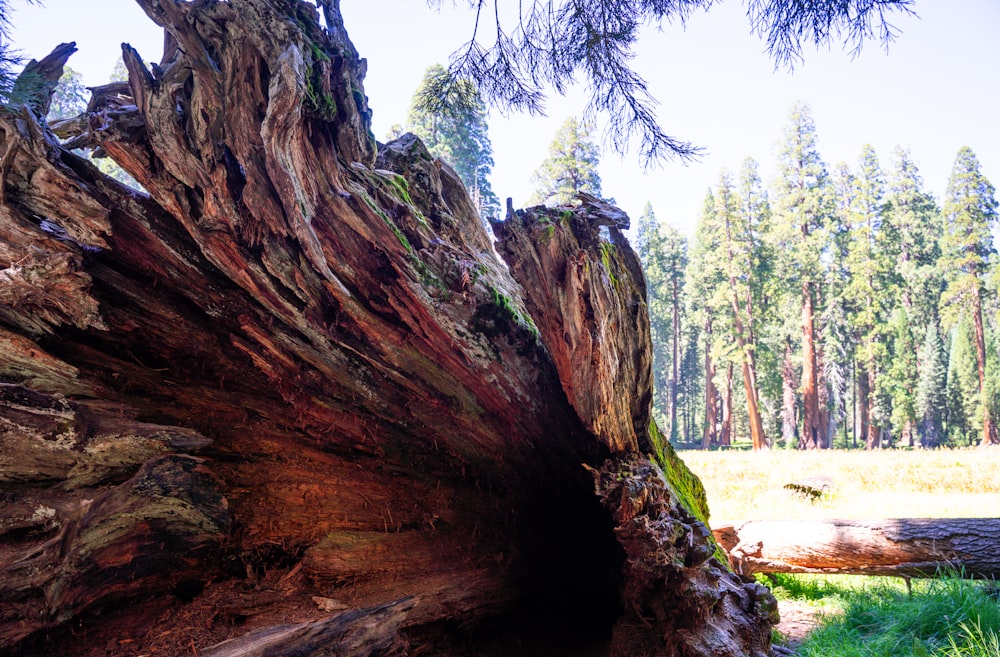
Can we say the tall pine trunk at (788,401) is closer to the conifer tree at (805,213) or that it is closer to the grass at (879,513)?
the conifer tree at (805,213)

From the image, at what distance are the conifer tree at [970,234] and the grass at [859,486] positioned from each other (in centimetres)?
1683

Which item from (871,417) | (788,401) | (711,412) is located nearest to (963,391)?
(871,417)

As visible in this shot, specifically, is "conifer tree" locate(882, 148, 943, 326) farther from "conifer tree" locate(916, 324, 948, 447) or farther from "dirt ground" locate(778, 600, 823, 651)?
"dirt ground" locate(778, 600, 823, 651)

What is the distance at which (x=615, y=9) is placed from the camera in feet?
13.9

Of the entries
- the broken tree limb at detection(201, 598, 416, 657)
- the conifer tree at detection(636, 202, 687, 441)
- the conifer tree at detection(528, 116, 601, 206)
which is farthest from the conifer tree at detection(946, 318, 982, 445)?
the broken tree limb at detection(201, 598, 416, 657)

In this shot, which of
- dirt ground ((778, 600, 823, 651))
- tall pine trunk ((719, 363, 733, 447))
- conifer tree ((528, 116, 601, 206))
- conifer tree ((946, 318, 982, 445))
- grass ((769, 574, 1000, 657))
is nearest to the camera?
grass ((769, 574, 1000, 657))

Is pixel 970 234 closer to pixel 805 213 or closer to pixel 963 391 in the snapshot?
pixel 805 213

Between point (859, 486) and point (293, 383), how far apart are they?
14.9 meters

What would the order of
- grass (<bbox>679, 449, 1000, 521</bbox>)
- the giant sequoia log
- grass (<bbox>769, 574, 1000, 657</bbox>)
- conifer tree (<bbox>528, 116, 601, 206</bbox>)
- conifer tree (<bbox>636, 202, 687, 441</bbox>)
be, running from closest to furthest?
1. the giant sequoia log
2. grass (<bbox>769, 574, 1000, 657</bbox>)
3. grass (<bbox>679, 449, 1000, 521</bbox>)
4. conifer tree (<bbox>528, 116, 601, 206</bbox>)
5. conifer tree (<bbox>636, 202, 687, 441</bbox>)

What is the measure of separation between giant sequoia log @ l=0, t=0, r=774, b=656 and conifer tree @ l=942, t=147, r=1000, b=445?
34.9 metres

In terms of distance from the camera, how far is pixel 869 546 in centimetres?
602

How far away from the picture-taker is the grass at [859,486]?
10148 millimetres

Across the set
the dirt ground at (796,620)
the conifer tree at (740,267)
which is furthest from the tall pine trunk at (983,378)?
the dirt ground at (796,620)

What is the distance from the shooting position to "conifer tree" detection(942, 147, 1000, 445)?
96.1 ft
